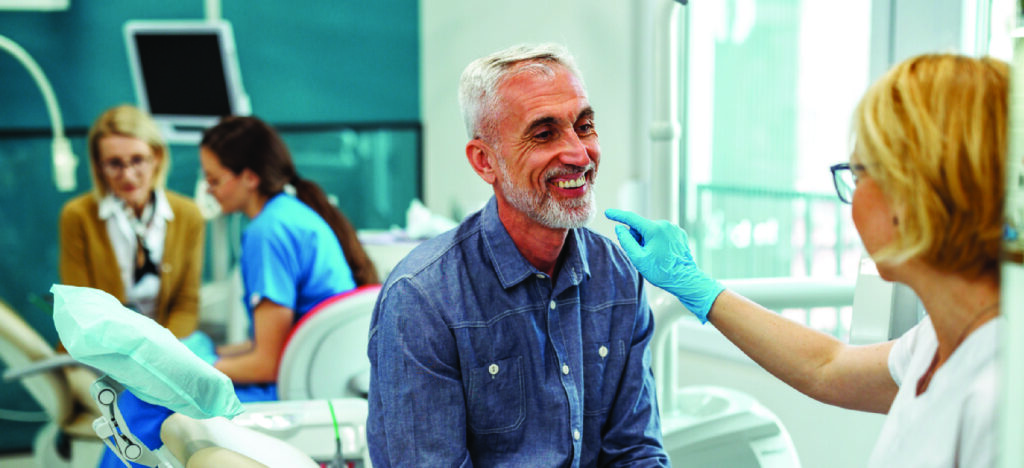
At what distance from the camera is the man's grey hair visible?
1227 millimetres

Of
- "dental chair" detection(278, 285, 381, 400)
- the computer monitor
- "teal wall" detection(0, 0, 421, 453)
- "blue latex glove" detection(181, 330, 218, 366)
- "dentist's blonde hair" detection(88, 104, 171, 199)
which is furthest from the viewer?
"teal wall" detection(0, 0, 421, 453)

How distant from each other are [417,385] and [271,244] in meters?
1.04

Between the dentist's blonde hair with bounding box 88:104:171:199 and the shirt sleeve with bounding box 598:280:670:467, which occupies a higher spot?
the dentist's blonde hair with bounding box 88:104:171:199

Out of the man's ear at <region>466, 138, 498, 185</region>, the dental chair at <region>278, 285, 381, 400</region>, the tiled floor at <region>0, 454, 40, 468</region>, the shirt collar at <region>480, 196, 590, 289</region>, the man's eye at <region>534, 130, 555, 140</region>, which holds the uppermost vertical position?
the man's eye at <region>534, 130, 555, 140</region>

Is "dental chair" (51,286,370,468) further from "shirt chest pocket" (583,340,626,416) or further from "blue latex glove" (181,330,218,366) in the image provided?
"blue latex glove" (181,330,218,366)

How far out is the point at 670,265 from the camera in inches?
50.3

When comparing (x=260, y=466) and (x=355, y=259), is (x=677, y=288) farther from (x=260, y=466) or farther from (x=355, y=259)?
(x=355, y=259)

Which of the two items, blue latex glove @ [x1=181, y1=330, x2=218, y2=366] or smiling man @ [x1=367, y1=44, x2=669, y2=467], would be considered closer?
smiling man @ [x1=367, y1=44, x2=669, y2=467]

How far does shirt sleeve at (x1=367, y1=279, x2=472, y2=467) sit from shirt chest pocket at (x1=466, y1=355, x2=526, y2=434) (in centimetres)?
3

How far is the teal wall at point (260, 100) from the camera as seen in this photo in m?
3.39

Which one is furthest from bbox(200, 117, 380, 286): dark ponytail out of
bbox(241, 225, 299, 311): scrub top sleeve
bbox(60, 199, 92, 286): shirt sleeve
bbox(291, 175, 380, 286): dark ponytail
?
bbox(60, 199, 92, 286): shirt sleeve

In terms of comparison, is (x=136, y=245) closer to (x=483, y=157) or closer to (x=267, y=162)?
(x=267, y=162)

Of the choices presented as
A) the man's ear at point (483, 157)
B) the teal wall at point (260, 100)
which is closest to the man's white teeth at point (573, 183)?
the man's ear at point (483, 157)

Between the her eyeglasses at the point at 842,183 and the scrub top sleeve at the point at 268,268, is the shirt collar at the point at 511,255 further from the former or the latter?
the scrub top sleeve at the point at 268,268
